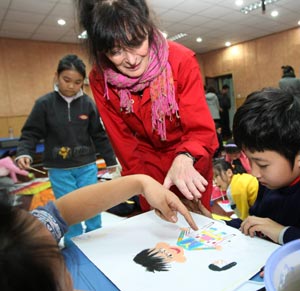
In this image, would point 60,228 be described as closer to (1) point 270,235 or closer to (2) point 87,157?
(1) point 270,235

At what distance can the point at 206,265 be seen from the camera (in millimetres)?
546

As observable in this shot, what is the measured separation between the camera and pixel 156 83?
2.93ft

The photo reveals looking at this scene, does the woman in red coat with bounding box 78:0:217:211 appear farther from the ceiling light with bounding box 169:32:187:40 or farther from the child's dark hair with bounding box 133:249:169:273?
the ceiling light with bounding box 169:32:187:40

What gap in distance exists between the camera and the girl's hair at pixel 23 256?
276 mm

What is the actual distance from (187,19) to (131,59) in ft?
17.5

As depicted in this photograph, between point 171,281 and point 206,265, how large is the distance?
0.26ft

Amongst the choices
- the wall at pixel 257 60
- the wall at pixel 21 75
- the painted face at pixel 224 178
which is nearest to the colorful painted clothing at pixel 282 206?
the painted face at pixel 224 178

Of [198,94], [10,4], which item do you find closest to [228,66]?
[10,4]

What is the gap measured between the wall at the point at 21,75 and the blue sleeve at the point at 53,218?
19.9 feet

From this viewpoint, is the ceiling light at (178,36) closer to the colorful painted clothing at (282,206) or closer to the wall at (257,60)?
the wall at (257,60)

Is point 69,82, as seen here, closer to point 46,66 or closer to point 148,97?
point 148,97

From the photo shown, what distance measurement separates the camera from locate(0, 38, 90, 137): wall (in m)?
6.09

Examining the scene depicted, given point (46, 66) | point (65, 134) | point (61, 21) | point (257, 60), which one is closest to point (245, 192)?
point (65, 134)

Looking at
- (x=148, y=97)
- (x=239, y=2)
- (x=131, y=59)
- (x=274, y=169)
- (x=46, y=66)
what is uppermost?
(x=239, y=2)
